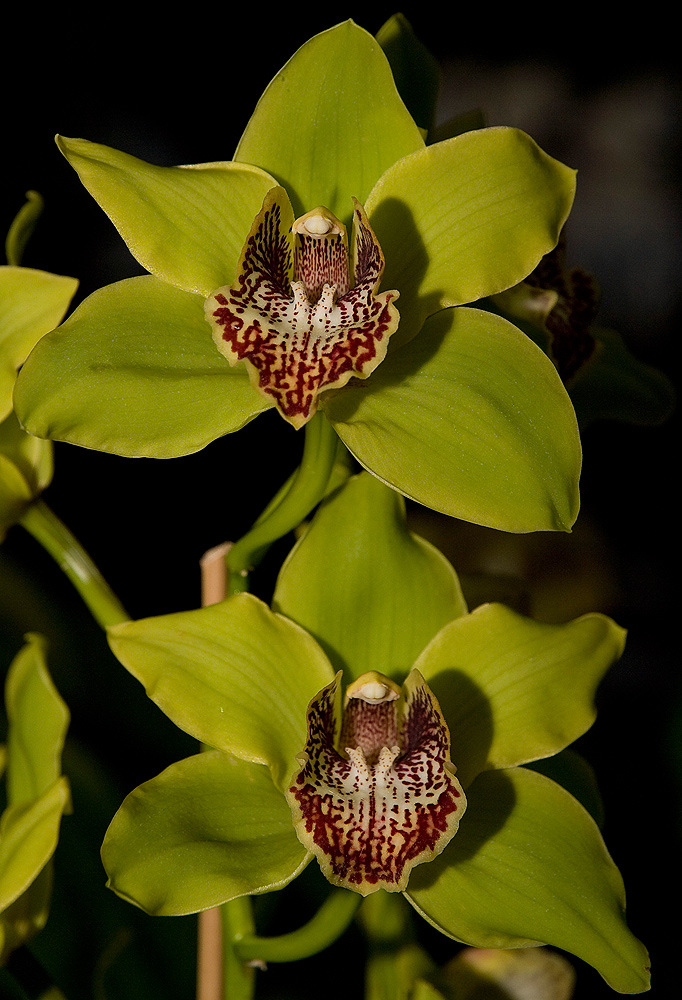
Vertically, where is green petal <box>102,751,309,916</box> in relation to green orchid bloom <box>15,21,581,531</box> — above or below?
below

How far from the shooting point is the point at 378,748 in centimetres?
75

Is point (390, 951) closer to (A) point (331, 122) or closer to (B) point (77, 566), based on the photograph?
(B) point (77, 566)

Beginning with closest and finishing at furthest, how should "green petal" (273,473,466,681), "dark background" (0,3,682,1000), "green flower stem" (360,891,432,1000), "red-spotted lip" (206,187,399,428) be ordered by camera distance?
"red-spotted lip" (206,187,399,428) → "green petal" (273,473,466,681) → "green flower stem" (360,891,432,1000) → "dark background" (0,3,682,1000)

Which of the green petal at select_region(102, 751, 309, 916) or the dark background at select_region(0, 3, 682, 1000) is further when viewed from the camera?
the dark background at select_region(0, 3, 682, 1000)

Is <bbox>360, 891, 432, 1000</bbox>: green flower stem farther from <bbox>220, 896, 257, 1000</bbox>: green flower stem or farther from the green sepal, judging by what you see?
the green sepal

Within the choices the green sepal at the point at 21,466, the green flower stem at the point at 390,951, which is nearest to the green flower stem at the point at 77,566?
the green sepal at the point at 21,466

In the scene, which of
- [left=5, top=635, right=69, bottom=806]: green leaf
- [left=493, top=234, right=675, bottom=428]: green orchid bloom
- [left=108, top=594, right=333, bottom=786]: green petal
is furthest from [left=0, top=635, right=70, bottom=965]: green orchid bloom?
[left=493, top=234, right=675, bottom=428]: green orchid bloom

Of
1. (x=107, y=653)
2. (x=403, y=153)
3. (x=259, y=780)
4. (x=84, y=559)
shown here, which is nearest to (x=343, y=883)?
(x=259, y=780)

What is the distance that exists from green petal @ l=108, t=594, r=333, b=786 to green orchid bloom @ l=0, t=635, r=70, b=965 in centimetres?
11

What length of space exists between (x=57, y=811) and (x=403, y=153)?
1.74ft

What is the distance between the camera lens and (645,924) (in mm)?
1614

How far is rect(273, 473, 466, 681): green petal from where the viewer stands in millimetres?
768

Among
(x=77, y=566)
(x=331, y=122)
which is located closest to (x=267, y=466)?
(x=77, y=566)

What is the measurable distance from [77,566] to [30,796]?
8.0 inches
